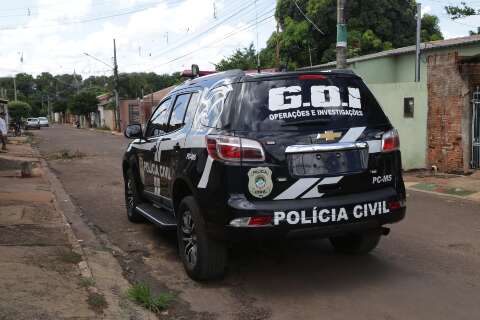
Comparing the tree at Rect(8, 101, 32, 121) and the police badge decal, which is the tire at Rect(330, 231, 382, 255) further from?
the tree at Rect(8, 101, 32, 121)

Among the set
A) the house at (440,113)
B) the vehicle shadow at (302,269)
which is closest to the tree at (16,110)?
the house at (440,113)

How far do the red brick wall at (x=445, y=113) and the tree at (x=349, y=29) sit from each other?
16.3m

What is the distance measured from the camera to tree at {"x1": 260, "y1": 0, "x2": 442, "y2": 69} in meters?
29.2

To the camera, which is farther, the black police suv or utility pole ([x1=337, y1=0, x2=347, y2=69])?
utility pole ([x1=337, y1=0, x2=347, y2=69])

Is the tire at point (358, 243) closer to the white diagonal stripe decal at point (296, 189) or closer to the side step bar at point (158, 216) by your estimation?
the white diagonal stripe decal at point (296, 189)

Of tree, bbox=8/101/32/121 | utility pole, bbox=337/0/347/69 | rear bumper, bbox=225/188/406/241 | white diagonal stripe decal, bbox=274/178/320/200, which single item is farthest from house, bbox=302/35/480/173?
tree, bbox=8/101/32/121

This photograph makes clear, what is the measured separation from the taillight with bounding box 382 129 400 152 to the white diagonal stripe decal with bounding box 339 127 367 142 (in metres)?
0.24

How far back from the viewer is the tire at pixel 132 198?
747 centimetres

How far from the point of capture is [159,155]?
6.05 meters

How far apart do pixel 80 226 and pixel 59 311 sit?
155 inches

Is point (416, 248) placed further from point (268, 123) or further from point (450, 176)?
point (450, 176)

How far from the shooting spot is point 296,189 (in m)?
4.40

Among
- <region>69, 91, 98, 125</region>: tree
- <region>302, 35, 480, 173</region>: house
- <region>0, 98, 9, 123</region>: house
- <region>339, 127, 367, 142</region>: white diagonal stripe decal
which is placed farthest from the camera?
<region>69, 91, 98, 125</region>: tree

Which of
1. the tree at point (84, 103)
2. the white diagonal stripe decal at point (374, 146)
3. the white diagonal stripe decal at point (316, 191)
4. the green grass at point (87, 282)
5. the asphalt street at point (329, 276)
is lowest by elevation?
the asphalt street at point (329, 276)
